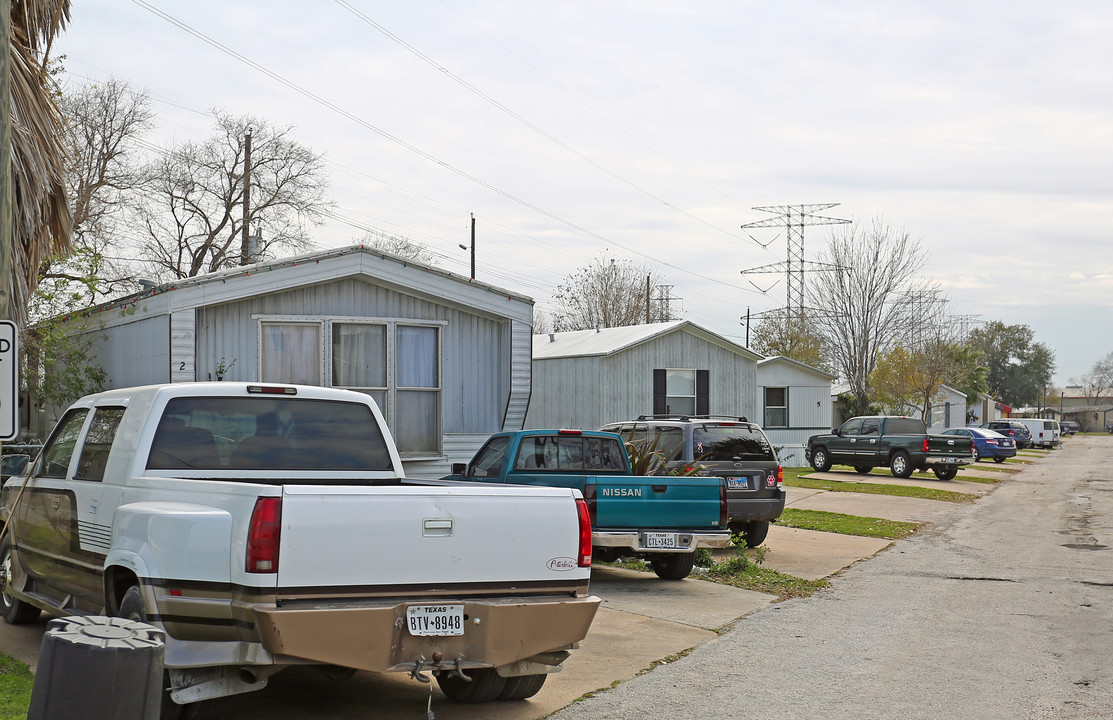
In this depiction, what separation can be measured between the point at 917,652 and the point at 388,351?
8.77 meters

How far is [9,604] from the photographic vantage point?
8.22 meters

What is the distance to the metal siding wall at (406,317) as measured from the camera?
13.6 metres

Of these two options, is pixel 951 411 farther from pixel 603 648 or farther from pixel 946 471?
pixel 603 648

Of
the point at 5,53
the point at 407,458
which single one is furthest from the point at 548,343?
the point at 5,53

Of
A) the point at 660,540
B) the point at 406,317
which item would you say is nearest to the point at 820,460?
the point at 406,317

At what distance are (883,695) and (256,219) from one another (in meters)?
36.5

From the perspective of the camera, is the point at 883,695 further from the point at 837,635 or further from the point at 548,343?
the point at 548,343

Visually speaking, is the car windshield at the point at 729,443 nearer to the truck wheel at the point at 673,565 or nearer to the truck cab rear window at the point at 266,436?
the truck wheel at the point at 673,565

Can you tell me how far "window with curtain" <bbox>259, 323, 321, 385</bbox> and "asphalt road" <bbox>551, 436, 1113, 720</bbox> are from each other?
7.24 metres

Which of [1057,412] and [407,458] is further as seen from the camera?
[1057,412]

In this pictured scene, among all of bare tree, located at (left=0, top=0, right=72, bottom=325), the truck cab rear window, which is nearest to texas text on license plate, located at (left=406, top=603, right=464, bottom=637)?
the truck cab rear window

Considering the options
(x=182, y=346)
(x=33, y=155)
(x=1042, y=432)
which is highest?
(x=33, y=155)

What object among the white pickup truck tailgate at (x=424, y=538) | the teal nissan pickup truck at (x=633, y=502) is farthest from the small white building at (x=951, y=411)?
the white pickup truck tailgate at (x=424, y=538)

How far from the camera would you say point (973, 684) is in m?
7.05
